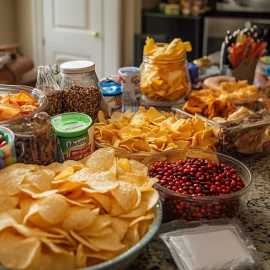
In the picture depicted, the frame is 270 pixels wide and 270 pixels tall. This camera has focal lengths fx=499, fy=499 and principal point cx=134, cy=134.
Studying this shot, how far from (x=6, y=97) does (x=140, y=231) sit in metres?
0.58

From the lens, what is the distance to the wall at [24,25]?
167 inches

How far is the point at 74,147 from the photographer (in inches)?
48.4

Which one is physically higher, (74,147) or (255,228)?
(74,147)

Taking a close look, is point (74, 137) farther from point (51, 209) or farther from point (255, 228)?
point (255, 228)

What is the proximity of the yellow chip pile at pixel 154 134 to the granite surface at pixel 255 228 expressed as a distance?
171mm

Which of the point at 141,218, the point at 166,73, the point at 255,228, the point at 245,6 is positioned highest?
the point at 245,6

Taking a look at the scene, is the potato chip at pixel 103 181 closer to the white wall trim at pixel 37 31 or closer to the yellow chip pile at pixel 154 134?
the yellow chip pile at pixel 154 134

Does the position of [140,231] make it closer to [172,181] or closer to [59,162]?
[172,181]

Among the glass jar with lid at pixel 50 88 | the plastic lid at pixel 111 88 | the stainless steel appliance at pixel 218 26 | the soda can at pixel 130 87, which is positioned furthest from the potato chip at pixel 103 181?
the stainless steel appliance at pixel 218 26

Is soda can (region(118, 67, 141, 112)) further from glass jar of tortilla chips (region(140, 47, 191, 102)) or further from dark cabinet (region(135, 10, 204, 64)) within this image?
dark cabinet (region(135, 10, 204, 64))

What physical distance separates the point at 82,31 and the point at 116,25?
0.33 meters

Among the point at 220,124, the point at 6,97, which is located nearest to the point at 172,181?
the point at 220,124

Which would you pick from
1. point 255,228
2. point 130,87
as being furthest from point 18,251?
point 130,87

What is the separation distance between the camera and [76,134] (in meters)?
1.23
